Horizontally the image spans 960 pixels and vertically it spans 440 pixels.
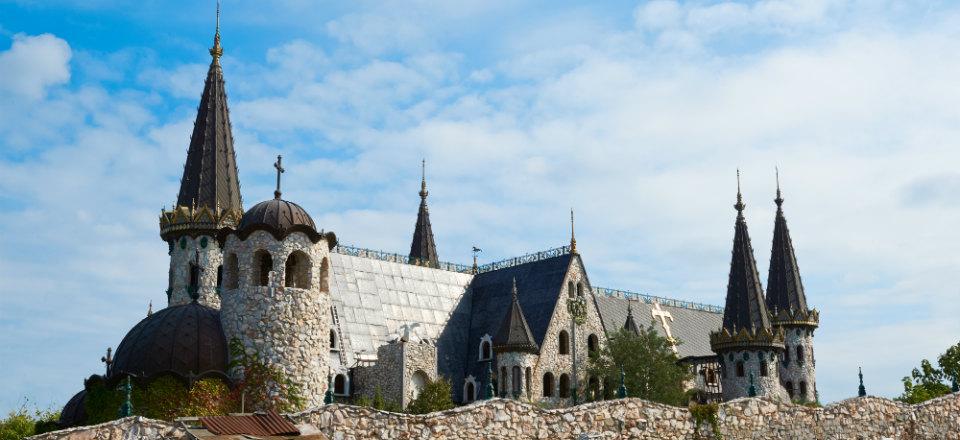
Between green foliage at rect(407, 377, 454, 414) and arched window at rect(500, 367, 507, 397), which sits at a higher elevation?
arched window at rect(500, 367, 507, 397)

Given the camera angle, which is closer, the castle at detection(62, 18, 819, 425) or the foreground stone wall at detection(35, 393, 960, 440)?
the foreground stone wall at detection(35, 393, 960, 440)

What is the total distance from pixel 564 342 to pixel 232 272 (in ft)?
75.8

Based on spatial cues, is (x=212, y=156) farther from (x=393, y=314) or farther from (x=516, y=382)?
(x=516, y=382)

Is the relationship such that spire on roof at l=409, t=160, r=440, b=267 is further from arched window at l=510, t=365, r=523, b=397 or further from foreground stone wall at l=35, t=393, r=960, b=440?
foreground stone wall at l=35, t=393, r=960, b=440

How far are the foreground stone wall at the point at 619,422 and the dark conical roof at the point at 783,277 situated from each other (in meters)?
35.9

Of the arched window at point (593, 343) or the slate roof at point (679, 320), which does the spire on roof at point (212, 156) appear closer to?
the arched window at point (593, 343)

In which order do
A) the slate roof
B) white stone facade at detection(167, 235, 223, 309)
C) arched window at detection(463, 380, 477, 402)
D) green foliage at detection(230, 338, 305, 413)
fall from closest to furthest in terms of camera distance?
1. green foliage at detection(230, 338, 305, 413)
2. white stone facade at detection(167, 235, 223, 309)
3. arched window at detection(463, 380, 477, 402)
4. the slate roof

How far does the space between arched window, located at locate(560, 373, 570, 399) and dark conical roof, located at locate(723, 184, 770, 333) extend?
10331 millimetres

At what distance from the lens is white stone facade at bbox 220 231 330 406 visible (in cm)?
3148

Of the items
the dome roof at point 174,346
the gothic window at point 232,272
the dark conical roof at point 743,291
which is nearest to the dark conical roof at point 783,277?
the dark conical roof at point 743,291

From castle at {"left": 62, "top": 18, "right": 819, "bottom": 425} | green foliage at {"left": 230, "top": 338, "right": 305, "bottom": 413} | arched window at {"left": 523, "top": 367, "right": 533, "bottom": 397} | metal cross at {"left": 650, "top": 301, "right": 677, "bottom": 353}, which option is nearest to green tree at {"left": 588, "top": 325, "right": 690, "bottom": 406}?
castle at {"left": 62, "top": 18, "right": 819, "bottom": 425}

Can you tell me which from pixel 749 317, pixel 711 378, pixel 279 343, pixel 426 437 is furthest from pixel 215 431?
pixel 711 378

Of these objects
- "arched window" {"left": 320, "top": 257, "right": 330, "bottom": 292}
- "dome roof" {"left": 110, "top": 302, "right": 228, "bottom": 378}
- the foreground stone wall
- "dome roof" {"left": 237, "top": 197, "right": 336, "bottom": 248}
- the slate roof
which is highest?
the slate roof

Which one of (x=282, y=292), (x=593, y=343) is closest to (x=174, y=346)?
(x=282, y=292)
